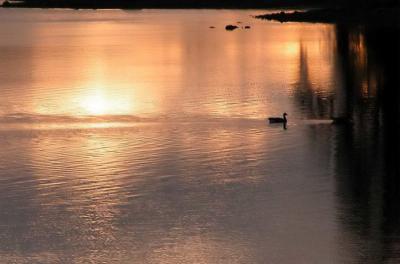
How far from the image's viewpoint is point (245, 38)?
84375 millimetres

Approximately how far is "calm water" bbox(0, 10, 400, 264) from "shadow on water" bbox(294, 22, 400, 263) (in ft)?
0.21

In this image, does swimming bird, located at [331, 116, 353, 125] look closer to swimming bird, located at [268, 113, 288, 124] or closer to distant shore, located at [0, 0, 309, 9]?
swimming bird, located at [268, 113, 288, 124]

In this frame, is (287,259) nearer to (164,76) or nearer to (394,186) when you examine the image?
(394,186)

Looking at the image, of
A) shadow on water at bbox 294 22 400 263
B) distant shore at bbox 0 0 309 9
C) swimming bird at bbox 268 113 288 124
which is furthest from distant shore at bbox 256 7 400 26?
swimming bird at bbox 268 113 288 124

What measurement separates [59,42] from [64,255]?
67194 mm

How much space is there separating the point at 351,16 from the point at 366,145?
→ 7726cm

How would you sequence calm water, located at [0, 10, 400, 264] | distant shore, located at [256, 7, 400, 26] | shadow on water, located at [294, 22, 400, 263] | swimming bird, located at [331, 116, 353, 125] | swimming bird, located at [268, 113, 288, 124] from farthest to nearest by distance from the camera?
distant shore, located at [256, 7, 400, 26]
swimming bird, located at [331, 116, 353, 125]
swimming bird, located at [268, 113, 288, 124]
shadow on water, located at [294, 22, 400, 263]
calm water, located at [0, 10, 400, 264]

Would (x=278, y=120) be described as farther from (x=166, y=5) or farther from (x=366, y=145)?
(x=166, y=5)

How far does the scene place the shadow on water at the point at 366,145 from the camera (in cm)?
2038

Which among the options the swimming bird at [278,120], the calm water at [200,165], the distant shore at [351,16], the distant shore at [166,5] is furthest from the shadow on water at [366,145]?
the distant shore at [166,5]

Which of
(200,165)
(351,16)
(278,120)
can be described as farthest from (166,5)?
(200,165)

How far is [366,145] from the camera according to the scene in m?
29.9

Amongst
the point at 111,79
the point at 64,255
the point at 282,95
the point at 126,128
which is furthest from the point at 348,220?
the point at 111,79

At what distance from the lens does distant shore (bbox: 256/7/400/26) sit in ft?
321
